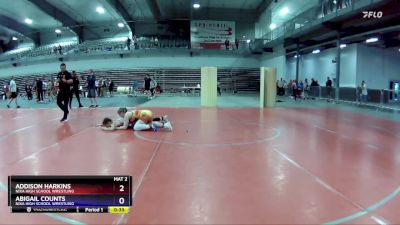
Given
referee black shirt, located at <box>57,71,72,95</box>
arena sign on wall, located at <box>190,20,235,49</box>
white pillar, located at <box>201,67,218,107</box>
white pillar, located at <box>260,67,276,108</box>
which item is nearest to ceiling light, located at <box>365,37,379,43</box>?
white pillar, located at <box>260,67,276,108</box>

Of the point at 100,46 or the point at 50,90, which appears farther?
the point at 100,46

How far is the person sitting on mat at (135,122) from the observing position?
27.9 feet

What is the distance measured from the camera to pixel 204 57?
33.3 meters

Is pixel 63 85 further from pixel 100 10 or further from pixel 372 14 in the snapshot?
pixel 100 10

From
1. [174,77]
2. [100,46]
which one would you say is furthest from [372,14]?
[100,46]

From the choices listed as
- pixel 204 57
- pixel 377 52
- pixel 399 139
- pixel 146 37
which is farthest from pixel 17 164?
pixel 146 37

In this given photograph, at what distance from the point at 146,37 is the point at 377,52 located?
76.6ft

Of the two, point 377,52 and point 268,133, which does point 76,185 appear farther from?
point 377,52

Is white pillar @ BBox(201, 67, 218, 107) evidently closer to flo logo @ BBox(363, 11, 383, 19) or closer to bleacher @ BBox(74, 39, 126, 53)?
flo logo @ BBox(363, 11, 383, 19)

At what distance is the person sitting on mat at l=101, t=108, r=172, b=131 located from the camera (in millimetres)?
8516
